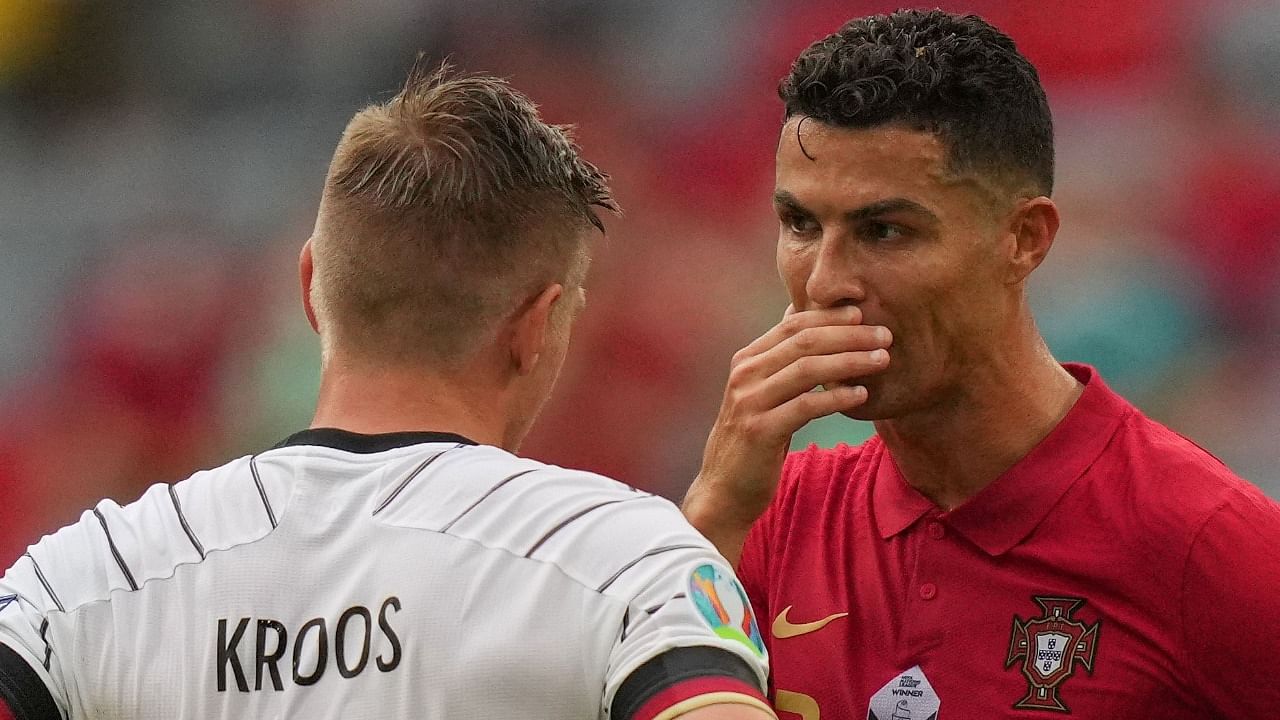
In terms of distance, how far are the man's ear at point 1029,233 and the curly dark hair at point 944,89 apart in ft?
0.16

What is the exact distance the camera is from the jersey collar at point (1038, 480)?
2383 mm

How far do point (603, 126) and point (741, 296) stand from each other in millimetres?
1135

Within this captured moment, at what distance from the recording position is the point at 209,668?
166 cm

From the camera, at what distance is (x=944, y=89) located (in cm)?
241

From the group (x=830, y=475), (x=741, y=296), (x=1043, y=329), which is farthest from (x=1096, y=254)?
(x=830, y=475)

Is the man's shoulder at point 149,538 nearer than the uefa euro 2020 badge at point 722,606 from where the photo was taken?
No

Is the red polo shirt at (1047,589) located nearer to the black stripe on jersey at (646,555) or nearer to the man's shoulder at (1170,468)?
the man's shoulder at (1170,468)

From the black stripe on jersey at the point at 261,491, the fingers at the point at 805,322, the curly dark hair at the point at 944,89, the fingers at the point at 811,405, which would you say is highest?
the curly dark hair at the point at 944,89

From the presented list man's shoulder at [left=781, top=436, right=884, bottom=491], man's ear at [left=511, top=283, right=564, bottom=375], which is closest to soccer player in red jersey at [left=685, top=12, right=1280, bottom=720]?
man's shoulder at [left=781, top=436, right=884, bottom=491]

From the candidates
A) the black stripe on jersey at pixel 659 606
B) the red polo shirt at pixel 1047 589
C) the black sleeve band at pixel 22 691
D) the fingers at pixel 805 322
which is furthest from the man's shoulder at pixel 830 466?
the black sleeve band at pixel 22 691

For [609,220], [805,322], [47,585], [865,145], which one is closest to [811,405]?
[805,322]

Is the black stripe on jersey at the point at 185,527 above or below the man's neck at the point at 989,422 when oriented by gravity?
below

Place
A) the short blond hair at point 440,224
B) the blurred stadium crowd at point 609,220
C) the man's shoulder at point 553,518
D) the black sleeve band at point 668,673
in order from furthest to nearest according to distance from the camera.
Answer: the blurred stadium crowd at point 609,220
the short blond hair at point 440,224
the man's shoulder at point 553,518
the black sleeve band at point 668,673

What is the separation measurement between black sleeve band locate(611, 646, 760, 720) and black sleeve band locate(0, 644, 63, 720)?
657 millimetres
